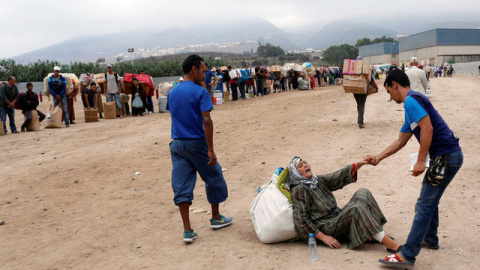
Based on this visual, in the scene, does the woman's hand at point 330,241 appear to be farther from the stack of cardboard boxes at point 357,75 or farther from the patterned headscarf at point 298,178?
the stack of cardboard boxes at point 357,75

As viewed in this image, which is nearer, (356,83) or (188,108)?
(188,108)

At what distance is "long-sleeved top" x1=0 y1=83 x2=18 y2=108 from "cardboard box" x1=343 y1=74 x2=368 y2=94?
9939 millimetres

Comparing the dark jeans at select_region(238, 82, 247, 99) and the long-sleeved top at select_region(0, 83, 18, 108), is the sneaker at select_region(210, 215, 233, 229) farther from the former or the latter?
the dark jeans at select_region(238, 82, 247, 99)

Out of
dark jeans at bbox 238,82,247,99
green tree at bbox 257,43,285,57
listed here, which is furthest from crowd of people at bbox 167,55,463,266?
green tree at bbox 257,43,285,57

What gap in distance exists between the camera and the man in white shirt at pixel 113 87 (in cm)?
1532

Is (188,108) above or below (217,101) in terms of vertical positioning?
above

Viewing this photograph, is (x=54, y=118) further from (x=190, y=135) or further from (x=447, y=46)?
(x=447, y=46)

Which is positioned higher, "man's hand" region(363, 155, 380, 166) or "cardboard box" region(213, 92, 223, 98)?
"man's hand" region(363, 155, 380, 166)

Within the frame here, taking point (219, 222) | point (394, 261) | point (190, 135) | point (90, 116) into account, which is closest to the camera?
point (394, 261)

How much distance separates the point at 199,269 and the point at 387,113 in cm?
1036

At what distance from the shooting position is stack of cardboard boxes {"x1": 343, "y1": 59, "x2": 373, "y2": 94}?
31.6ft

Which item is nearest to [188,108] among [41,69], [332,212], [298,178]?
[298,178]

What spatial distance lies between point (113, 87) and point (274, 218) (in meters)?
12.7

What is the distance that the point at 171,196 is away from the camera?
6.30 metres
